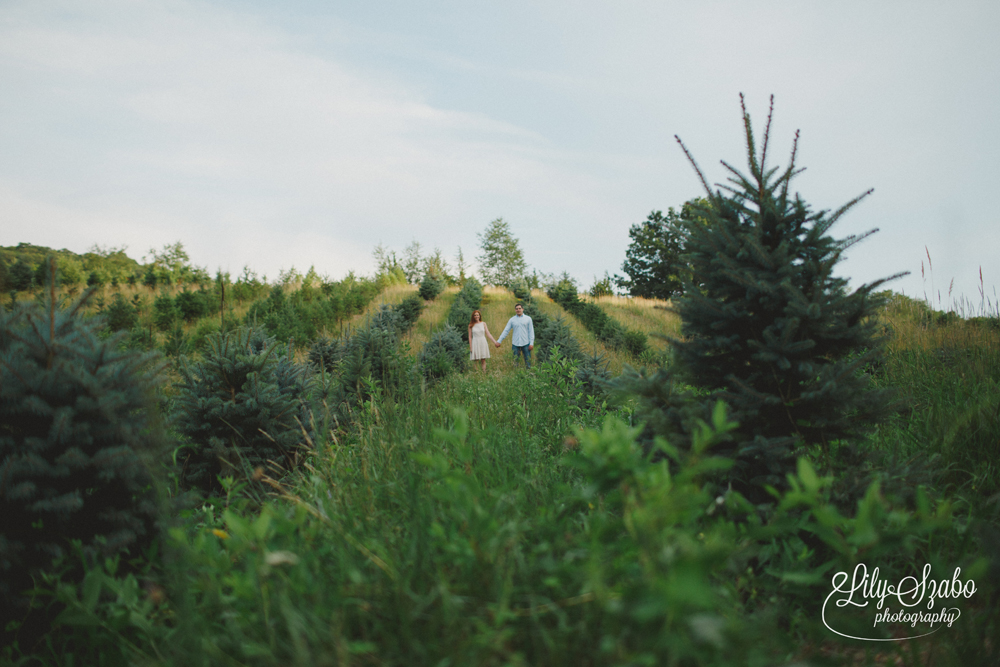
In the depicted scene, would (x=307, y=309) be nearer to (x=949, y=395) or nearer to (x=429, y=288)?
(x=429, y=288)

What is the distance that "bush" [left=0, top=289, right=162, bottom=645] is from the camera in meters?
1.84

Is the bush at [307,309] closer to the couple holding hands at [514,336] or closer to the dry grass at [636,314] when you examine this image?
the couple holding hands at [514,336]

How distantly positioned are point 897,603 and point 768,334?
124 centimetres

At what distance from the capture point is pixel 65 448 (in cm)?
198

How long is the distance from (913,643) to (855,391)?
47.6 inches

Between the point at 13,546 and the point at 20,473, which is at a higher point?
the point at 20,473

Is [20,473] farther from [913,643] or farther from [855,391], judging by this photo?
[855,391]

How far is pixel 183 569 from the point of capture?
156 centimetres

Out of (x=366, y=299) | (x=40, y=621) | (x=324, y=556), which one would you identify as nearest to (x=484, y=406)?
(x=324, y=556)

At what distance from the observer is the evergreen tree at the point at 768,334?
2244 mm

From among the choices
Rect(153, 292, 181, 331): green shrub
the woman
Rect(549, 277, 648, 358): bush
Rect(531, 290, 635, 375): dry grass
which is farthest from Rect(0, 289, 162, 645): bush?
Rect(153, 292, 181, 331): green shrub

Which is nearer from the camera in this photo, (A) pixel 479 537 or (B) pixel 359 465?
(A) pixel 479 537

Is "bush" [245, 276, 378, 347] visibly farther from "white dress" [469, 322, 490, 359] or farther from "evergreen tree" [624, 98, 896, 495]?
"evergreen tree" [624, 98, 896, 495]

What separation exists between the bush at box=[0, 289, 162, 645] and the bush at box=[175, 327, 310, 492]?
1.20 metres
